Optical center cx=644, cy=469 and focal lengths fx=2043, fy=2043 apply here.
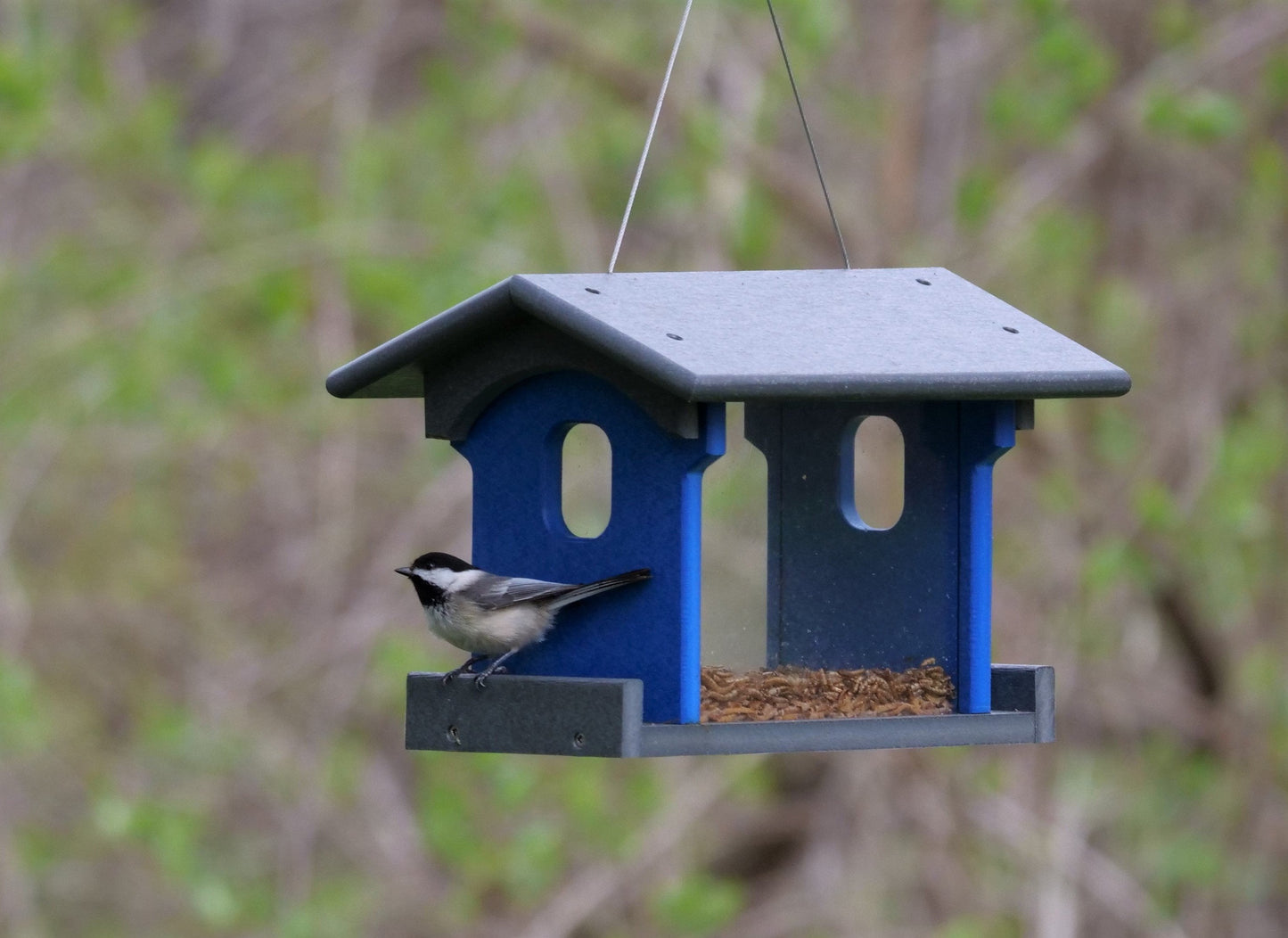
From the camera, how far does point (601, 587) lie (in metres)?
3.38

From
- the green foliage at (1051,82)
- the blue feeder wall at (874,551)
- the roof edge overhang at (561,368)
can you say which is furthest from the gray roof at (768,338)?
the green foliage at (1051,82)

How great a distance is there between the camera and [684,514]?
3352mm

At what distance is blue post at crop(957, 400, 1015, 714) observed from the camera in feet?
12.2

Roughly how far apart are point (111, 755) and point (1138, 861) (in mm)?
4127

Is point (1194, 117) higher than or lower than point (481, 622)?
higher

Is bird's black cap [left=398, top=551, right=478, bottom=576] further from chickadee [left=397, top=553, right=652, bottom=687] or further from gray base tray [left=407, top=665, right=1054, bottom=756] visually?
gray base tray [left=407, top=665, right=1054, bottom=756]

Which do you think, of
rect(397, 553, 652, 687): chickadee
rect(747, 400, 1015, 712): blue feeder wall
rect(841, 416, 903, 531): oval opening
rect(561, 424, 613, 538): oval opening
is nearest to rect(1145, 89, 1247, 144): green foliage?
rect(841, 416, 903, 531): oval opening

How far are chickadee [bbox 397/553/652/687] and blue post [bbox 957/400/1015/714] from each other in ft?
2.29

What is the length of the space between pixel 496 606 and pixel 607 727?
0.32 meters

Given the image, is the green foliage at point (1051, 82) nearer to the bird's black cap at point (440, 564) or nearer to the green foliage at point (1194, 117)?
the green foliage at point (1194, 117)

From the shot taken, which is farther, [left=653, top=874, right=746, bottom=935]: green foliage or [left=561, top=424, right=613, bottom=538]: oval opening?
[left=653, top=874, right=746, bottom=935]: green foliage

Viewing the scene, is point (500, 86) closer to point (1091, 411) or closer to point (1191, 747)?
point (1091, 411)

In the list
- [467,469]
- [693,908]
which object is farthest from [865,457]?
[467,469]

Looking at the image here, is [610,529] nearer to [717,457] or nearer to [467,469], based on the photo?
[717,457]
